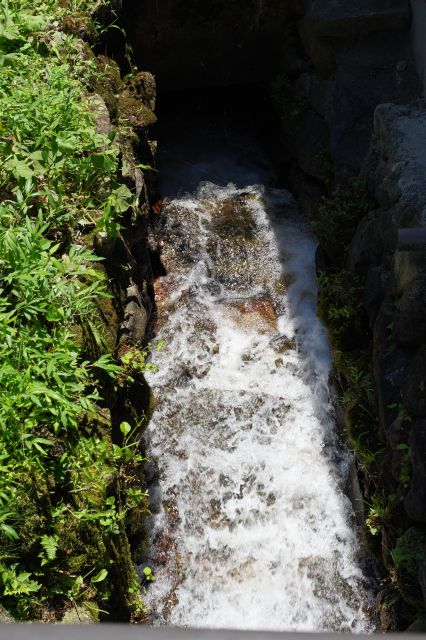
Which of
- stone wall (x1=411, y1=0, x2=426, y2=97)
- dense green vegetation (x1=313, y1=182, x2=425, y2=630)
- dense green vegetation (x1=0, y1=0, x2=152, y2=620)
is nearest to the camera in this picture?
dense green vegetation (x1=0, y1=0, x2=152, y2=620)

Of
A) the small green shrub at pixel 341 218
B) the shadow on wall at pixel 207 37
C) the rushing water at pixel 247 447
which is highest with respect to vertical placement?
the shadow on wall at pixel 207 37

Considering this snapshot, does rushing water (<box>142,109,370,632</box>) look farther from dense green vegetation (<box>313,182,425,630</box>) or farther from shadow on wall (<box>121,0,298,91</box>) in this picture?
shadow on wall (<box>121,0,298,91</box>)

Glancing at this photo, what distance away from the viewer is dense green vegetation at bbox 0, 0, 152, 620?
3.08 metres

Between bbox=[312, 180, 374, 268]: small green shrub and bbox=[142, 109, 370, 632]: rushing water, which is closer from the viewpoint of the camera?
bbox=[142, 109, 370, 632]: rushing water

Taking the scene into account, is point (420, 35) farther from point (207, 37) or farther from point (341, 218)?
point (207, 37)

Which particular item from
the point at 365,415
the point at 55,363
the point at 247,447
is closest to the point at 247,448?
the point at 247,447

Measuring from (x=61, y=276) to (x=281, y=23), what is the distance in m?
5.41

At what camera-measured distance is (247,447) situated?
534 cm

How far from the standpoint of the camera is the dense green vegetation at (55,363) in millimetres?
3076

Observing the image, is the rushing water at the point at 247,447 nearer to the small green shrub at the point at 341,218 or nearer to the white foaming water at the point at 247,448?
the white foaming water at the point at 247,448

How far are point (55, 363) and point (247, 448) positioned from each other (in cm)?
241

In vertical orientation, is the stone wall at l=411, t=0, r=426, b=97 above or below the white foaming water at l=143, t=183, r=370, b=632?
above

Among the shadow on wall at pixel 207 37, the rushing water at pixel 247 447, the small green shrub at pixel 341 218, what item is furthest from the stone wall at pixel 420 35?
the rushing water at pixel 247 447

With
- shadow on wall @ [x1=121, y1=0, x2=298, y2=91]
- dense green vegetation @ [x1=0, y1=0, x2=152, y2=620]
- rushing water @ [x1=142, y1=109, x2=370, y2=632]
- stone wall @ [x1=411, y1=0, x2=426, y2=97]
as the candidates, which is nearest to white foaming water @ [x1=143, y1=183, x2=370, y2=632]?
rushing water @ [x1=142, y1=109, x2=370, y2=632]
